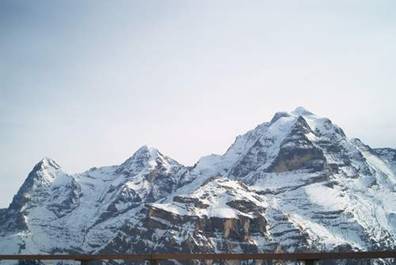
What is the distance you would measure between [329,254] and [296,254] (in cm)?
43

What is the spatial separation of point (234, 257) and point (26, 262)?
440 cm

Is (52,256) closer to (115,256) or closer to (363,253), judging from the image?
(115,256)

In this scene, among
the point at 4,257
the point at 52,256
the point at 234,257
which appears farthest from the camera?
the point at 4,257

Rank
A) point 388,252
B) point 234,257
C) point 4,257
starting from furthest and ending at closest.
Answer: point 4,257, point 234,257, point 388,252

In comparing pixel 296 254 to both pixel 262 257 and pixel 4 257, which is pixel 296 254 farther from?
pixel 4 257

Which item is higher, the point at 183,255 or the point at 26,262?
the point at 183,255

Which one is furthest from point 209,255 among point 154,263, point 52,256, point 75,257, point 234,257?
point 52,256

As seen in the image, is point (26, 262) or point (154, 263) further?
point (26, 262)

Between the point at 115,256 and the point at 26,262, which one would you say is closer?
the point at 115,256

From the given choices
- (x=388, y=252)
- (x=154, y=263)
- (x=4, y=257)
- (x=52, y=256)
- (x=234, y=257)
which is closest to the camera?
(x=388, y=252)

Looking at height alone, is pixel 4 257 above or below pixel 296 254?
below

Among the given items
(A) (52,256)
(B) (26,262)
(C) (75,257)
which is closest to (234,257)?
(C) (75,257)

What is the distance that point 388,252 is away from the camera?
23.0 ft

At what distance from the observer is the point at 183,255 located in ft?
26.3
